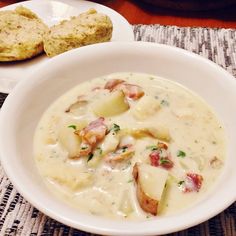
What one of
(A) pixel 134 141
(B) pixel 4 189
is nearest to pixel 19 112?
(B) pixel 4 189

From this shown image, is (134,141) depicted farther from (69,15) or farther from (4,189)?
(69,15)

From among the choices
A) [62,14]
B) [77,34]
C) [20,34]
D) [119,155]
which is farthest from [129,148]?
[62,14]

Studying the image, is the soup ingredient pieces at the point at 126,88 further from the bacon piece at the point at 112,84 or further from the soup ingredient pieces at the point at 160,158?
the soup ingredient pieces at the point at 160,158

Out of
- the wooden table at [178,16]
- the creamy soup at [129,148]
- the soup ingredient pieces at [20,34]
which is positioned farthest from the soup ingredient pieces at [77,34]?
the wooden table at [178,16]

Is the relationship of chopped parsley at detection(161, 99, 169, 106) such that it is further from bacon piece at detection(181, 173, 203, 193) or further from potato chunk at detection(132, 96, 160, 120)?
bacon piece at detection(181, 173, 203, 193)

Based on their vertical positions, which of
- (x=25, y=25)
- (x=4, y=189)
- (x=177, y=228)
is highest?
(x=177, y=228)

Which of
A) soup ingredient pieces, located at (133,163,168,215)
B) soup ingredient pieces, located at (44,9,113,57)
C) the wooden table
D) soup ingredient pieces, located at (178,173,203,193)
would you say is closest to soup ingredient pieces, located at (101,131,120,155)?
soup ingredient pieces, located at (133,163,168,215)

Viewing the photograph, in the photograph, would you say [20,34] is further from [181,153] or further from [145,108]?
[181,153]
